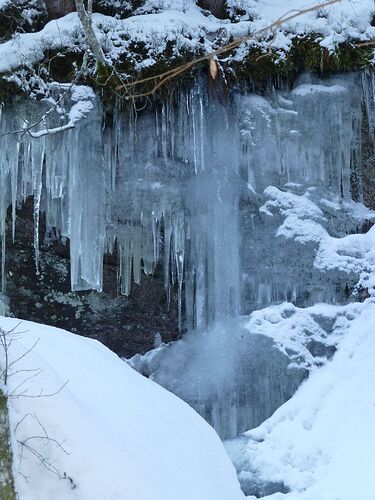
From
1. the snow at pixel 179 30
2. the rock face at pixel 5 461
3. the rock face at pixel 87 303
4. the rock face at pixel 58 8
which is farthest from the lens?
the rock face at pixel 87 303

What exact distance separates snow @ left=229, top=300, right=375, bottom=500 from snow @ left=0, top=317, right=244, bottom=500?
2154 mm

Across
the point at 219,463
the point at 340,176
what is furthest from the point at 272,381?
→ the point at 219,463

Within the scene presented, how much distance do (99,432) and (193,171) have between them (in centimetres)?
492

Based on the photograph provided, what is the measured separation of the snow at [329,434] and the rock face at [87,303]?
2248mm

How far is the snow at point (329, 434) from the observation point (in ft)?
18.2

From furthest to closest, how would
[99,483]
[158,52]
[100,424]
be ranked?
[158,52]
[100,424]
[99,483]

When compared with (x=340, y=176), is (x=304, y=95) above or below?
above

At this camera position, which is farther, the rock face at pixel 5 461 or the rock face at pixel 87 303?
the rock face at pixel 87 303

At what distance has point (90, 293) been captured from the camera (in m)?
8.80

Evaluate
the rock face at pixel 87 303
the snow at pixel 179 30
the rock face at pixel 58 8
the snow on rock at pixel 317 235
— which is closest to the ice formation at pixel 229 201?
the snow on rock at pixel 317 235

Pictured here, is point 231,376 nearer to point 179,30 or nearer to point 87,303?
point 87,303

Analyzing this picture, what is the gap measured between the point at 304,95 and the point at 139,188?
1844 millimetres

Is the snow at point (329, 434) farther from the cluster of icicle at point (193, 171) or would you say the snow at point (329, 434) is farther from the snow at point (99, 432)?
the snow at point (99, 432)

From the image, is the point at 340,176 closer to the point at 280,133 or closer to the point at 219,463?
the point at 280,133
